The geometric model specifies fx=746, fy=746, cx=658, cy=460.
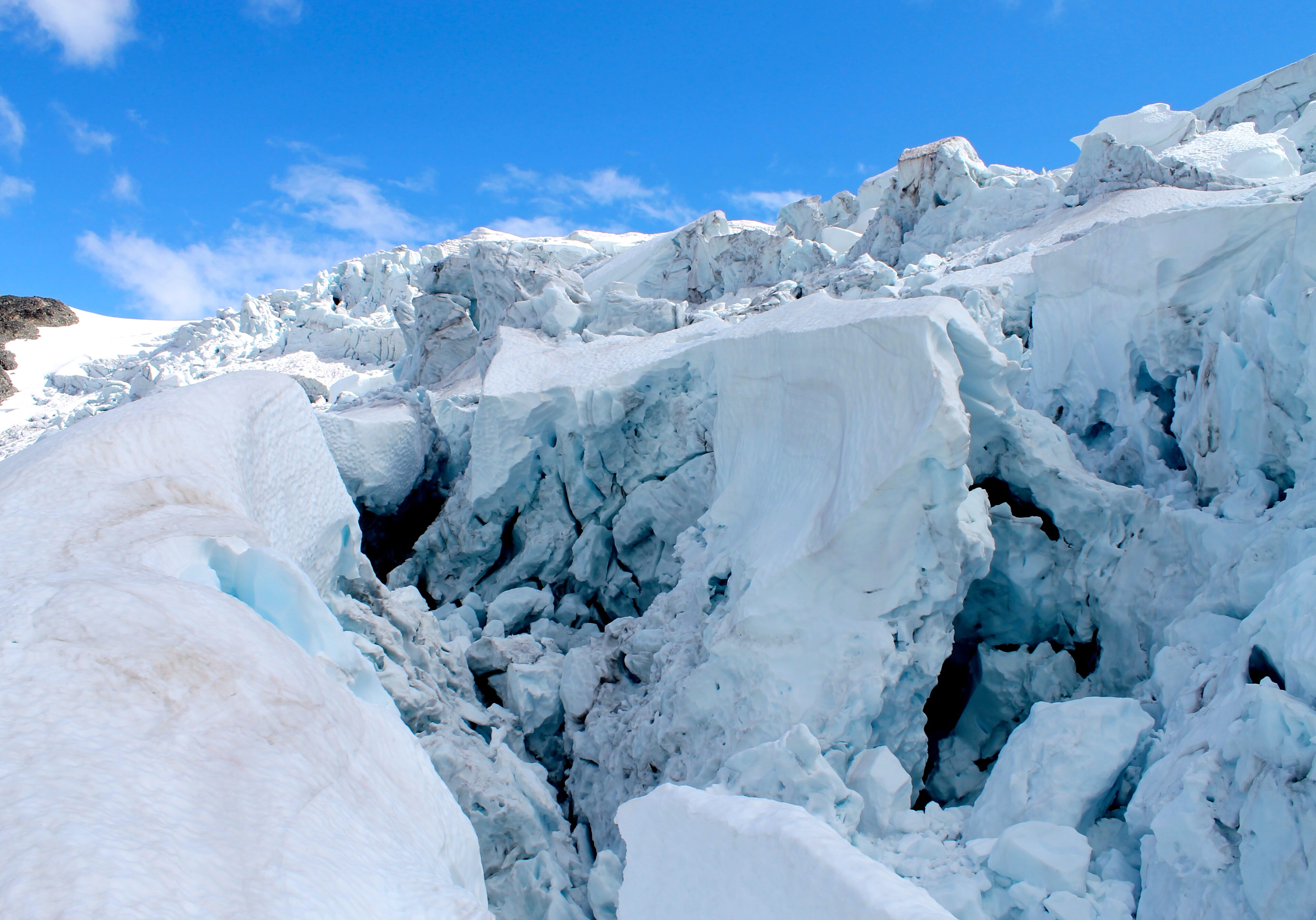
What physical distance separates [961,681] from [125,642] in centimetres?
456

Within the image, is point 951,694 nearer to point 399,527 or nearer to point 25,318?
point 399,527

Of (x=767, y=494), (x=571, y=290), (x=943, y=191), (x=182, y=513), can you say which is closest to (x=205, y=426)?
(x=182, y=513)

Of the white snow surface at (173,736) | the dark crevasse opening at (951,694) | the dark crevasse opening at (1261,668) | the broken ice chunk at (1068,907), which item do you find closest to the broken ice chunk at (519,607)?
the dark crevasse opening at (951,694)

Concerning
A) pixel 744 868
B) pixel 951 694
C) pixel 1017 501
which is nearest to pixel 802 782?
pixel 744 868

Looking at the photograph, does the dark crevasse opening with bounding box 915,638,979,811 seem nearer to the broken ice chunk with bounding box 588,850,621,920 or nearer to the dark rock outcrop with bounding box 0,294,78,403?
the broken ice chunk with bounding box 588,850,621,920

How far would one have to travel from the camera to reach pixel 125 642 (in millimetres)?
1895

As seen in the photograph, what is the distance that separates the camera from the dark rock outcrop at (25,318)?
24078mm

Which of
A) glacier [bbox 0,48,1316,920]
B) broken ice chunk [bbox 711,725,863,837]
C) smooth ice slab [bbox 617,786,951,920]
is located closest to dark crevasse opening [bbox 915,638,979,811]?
glacier [bbox 0,48,1316,920]

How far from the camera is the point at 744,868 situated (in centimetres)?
226

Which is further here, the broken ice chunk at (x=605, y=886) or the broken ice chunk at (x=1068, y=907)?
the broken ice chunk at (x=605, y=886)

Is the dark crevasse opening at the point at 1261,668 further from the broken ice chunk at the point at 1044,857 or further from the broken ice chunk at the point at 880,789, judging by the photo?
the broken ice chunk at the point at 880,789

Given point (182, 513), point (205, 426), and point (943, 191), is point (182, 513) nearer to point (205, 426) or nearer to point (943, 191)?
point (205, 426)

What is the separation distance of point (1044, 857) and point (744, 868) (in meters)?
1.05

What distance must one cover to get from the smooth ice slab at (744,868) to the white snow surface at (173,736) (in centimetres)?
61
